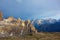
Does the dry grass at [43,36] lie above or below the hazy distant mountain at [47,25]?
below

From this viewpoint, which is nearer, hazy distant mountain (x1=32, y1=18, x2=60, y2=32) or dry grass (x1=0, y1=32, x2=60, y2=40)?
dry grass (x1=0, y1=32, x2=60, y2=40)

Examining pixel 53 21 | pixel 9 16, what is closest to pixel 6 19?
pixel 9 16

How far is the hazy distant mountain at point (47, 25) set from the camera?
7.25 meters

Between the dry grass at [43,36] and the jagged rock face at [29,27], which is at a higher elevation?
the jagged rock face at [29,27]

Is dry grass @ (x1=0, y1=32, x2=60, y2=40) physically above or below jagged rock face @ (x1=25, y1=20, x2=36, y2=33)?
below

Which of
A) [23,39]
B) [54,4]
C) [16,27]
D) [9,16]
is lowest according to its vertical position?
[23,39]

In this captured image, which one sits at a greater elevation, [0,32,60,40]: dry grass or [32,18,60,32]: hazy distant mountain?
[32,18,60,32]: hazy distant mountain

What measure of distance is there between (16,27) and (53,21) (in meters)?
1.60

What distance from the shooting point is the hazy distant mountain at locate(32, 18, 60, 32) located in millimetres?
7246

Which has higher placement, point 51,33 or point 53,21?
point 53,21

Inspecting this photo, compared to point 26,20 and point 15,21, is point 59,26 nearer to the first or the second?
point 26,20

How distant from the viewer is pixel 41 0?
291 inches

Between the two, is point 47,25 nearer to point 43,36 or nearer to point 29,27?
point 43,36

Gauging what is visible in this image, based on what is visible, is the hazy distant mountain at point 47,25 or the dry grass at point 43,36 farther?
the hazy distant mountain at point 47,25
